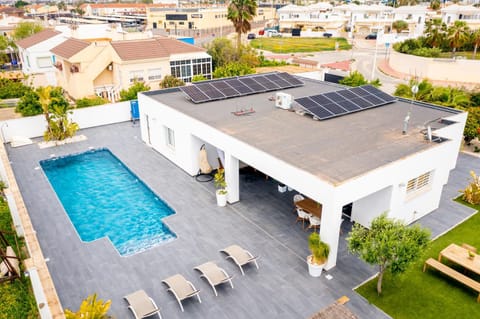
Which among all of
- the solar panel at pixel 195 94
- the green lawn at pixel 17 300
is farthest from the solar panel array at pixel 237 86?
the green lawn at pixel 17 300

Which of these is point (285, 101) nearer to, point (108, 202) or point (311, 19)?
point (108, 202)

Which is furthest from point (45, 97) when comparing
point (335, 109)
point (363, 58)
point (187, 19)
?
point (187, 19)

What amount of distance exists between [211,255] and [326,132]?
7903mm

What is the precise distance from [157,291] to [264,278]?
3.79 metres

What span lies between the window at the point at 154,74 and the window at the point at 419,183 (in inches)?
1232

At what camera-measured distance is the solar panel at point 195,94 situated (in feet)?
75.7

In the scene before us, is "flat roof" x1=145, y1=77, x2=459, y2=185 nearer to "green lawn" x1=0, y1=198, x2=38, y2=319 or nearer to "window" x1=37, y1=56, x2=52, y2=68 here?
"green lawn" x1=0, y1=198, x2=38, y2=319

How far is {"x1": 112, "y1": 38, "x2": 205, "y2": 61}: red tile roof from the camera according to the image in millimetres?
38816

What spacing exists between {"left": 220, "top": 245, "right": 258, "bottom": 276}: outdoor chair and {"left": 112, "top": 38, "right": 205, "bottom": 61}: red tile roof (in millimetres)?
29473

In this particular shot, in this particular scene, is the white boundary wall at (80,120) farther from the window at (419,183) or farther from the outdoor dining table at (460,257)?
the outdoor dining table at (460,257)

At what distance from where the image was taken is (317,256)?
13.2 m

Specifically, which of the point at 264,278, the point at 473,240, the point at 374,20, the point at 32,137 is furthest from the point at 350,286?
the point at 374,20

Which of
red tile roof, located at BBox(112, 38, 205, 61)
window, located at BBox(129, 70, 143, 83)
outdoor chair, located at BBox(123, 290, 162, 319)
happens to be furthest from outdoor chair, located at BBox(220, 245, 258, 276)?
red tile roof, located at BBox(112, 38, 205, 61)

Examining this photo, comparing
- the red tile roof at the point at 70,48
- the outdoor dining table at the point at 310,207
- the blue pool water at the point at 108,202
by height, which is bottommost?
the blue pool water at the point at 108,202
